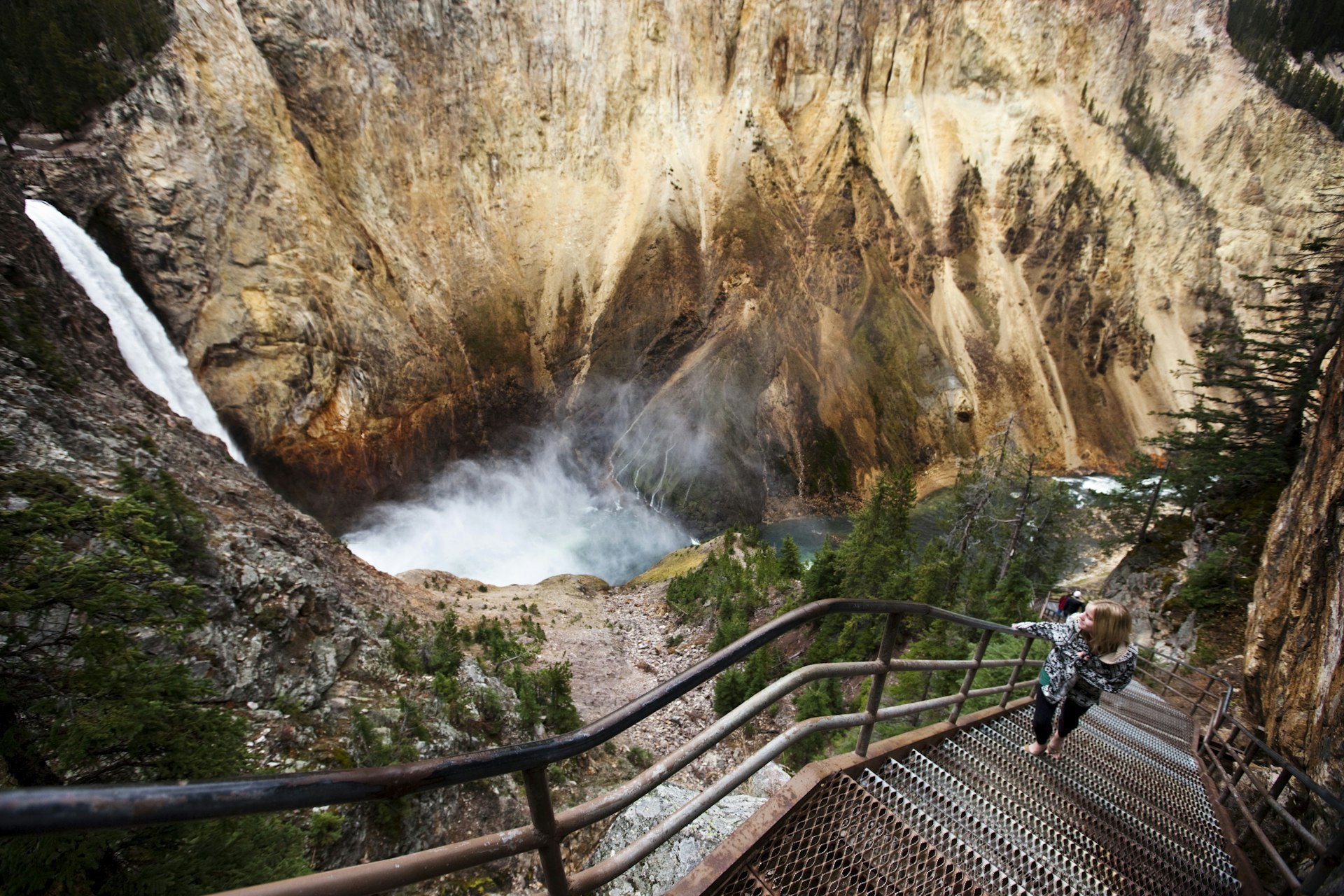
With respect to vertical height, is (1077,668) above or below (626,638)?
above

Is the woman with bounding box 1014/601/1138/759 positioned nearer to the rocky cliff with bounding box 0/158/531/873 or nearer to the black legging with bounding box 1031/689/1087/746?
the black legging with bounding box 1031/689/1087/746

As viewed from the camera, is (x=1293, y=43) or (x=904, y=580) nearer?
(x=904, y=580)

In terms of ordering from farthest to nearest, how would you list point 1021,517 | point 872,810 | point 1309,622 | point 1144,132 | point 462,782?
point 1144,132 → point 1021,517 → point 1309,622 → point 872,810 → point 462,782

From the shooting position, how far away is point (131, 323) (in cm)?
1730

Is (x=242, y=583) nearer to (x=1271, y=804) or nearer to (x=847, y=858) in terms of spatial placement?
(x=847, y=858)

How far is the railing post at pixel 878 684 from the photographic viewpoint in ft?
8.32

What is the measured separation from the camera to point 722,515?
2845cm

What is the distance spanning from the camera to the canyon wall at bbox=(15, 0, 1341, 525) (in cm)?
2405

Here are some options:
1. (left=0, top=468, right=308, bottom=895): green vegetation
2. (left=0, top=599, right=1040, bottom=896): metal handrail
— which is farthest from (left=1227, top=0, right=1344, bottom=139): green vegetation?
(left=0, top=468, right=308, bottom=895): green vegetation

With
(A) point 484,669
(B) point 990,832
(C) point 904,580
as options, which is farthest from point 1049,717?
(C) point 904,580

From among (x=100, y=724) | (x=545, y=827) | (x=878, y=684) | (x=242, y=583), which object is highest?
(x=545, y=827)

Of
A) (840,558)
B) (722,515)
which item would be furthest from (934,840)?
(722,515)

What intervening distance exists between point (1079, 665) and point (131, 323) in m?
24.0

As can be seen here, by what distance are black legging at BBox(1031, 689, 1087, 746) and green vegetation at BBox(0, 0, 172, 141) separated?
1061 inches
